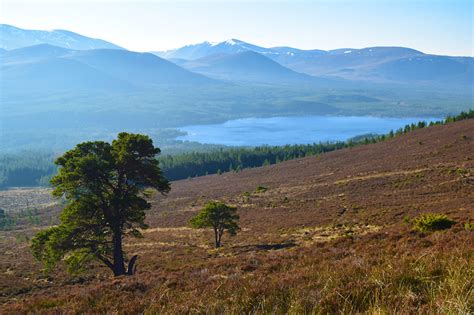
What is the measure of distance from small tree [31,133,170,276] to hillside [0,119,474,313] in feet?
7.55

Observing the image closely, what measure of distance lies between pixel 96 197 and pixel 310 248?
12.0m

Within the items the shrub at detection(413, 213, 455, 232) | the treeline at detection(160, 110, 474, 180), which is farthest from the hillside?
the treeline at detection(160, 110, 474, 180)

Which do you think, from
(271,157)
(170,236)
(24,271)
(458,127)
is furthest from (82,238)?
(271,157)

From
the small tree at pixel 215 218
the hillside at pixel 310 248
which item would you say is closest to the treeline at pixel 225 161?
the hillside at pixel 310 248

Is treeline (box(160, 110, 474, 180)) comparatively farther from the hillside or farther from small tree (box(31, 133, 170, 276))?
small tree (box(31, 133, 170, 276))

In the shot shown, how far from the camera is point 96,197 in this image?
22250mm

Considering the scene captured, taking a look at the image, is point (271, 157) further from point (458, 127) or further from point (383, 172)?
point (383, 172)

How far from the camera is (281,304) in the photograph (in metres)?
5.66

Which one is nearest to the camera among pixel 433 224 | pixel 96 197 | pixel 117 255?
pixel 433 224

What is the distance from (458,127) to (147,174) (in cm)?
8306

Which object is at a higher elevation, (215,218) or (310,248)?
(310,248)

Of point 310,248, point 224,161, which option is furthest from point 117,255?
point 224,161

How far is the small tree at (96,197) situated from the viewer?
2142 centimetres

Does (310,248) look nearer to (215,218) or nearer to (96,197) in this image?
(96,197)
